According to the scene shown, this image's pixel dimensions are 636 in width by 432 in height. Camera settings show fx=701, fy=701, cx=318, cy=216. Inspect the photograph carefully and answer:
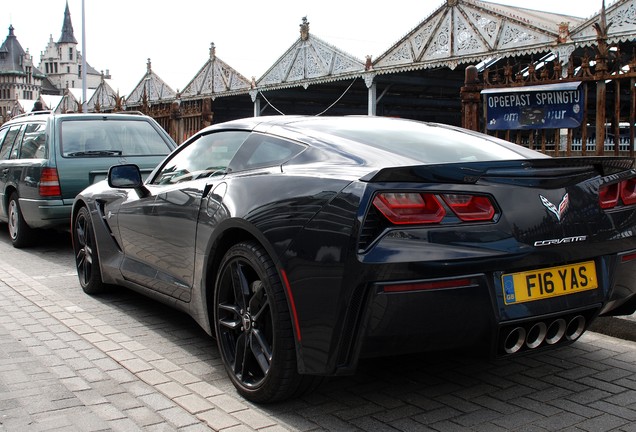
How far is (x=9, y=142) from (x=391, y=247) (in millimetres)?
8652

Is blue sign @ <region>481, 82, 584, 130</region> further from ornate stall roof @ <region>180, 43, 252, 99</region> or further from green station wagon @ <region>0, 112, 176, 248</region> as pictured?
ornate stall roof @ <region>180, 43, 252, 99</region>

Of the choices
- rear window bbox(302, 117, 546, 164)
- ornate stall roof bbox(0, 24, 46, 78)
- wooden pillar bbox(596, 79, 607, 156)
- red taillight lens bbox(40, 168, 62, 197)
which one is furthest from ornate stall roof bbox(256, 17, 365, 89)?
ornate stall roof bbox(0, 24, 46, 78)

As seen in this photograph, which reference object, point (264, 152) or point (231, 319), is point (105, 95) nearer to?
point (264, 152)

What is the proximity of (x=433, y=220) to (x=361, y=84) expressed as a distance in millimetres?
23862

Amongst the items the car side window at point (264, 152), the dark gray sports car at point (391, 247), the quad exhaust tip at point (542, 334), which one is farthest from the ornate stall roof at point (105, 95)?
the quad exhaust tip at point (542, 334)

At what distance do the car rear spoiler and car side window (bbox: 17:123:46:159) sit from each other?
6.84 metres

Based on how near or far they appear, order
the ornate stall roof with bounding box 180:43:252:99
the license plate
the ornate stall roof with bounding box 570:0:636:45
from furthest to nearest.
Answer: the ornate stall roof with bounding box 180:43:252:99 < the ornate stall roof with bounding box 570:0:636:45 < the license plate

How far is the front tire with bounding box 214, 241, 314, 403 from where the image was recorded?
3234mm

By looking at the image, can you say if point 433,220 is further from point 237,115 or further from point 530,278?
point 237,115

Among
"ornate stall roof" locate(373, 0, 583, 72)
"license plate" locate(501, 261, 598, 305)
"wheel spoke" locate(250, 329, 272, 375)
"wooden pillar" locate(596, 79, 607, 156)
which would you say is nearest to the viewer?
"license plate" locate(501, 261, 598, 305)

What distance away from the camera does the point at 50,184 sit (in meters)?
8.41

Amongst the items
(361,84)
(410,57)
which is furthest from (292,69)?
(410,57)

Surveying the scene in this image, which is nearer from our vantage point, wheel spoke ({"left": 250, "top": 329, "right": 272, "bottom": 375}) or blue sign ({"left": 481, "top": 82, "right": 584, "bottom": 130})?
wheel spoke ({"left": 250, "top": 329, "right": 272, "bottom": 375})

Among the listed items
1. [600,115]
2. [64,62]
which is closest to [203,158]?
[600,115]
